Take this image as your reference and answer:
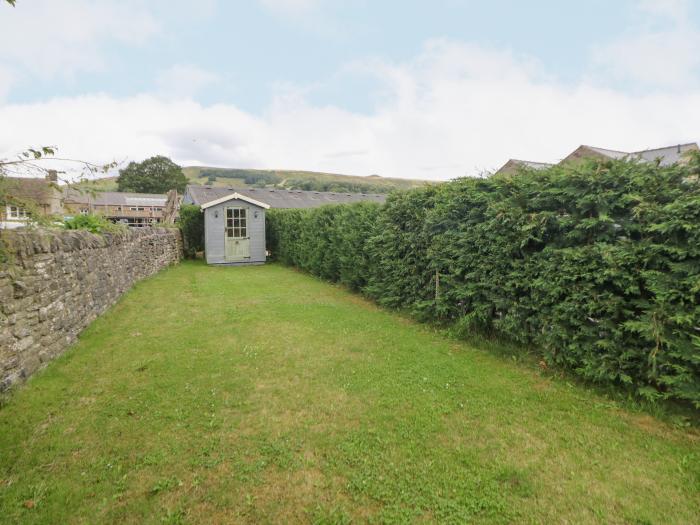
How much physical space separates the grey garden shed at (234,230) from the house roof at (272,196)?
2.43 meters

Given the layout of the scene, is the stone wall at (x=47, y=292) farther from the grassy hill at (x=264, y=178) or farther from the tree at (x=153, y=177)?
the grassy hill at (x=264, y=178)

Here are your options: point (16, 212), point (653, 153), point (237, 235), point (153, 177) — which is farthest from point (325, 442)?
point (153, 177)

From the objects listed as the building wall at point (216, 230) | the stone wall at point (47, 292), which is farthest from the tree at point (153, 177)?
the stone wall at point (47, 292)

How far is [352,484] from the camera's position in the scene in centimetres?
248

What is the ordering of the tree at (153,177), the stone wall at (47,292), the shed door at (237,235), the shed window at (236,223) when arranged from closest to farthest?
the stone wall at (47,292), the shed door at (237,235), the shed window at (236,223), the tree at (153,177)

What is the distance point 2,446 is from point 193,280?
8.86 meters

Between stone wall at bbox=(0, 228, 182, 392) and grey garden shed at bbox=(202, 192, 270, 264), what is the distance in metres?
8.08

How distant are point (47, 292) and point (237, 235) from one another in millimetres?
12008

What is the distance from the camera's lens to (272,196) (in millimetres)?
A: 23922

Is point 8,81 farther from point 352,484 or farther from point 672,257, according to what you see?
point 672,257

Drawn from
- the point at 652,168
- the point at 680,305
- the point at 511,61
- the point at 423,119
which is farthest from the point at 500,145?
the point at 680,305

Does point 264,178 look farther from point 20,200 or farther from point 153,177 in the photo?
point 20,200

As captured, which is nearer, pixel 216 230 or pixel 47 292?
pixel 47 292

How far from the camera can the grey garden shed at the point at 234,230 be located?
1591cm
